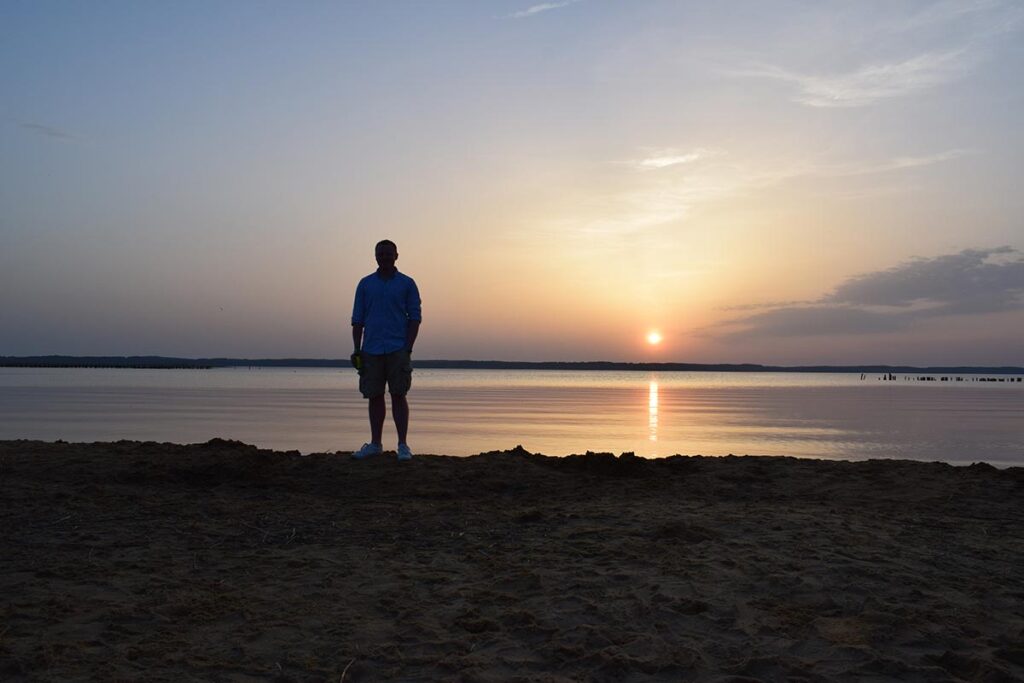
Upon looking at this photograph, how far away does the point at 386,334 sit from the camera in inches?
326

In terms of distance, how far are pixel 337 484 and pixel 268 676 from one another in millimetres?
3888

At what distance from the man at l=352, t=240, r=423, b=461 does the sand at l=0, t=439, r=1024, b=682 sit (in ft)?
3.58

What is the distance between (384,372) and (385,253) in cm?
126

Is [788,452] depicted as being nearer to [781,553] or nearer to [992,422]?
[781,553]

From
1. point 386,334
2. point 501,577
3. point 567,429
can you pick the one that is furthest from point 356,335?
point 567,429

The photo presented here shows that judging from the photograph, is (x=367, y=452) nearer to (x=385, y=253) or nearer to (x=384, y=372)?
(x=384, y=372)

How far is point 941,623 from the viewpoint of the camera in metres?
3.70

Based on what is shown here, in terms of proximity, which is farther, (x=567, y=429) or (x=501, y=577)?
(x=567, y=429)

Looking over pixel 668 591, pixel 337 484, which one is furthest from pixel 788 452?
pixel 668 591

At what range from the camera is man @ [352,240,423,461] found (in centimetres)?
823

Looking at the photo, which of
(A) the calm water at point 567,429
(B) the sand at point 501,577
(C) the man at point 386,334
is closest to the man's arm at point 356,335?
(C) the man at point 386,334

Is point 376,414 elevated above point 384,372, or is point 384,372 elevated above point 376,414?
point 384,372

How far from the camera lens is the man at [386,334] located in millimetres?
8234

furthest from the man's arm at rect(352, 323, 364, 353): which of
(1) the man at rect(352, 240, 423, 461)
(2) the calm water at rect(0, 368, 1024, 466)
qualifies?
(2) the calm water at rect(0, 368, 1024, 466)
